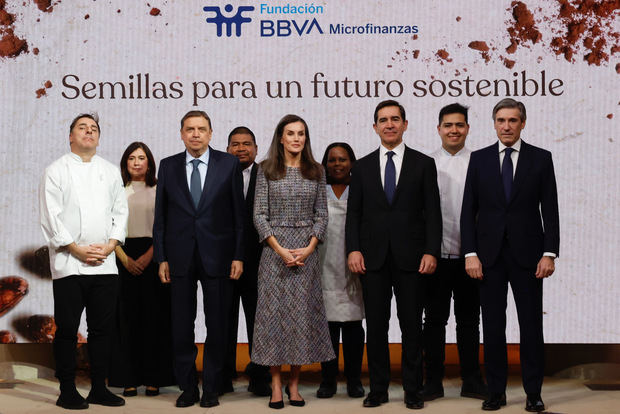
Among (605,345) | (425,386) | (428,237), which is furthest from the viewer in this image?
(605,345)

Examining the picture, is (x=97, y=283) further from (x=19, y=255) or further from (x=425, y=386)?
(x=425, y=386)

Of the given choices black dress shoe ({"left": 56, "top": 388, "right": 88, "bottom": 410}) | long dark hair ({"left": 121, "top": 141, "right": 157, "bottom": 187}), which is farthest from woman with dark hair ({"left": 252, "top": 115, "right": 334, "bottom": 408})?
black dress shoe ({"left": 56, "top": 388, "right": 88, "bottom": 410})

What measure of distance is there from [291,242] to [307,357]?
59cm

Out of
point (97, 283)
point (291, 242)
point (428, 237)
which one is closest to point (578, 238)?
point (428, 237)

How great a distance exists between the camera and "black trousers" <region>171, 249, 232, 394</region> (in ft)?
12.5

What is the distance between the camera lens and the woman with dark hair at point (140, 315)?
4.14 metres

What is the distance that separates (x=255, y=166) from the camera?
4164 millimetres

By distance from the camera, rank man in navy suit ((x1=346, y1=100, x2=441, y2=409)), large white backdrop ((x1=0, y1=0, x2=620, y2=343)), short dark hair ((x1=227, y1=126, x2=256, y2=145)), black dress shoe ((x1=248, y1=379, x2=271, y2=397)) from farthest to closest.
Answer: large white backdrop ((x1=0, y1=0, x2=620, y2=343))
short dark hair ((x1=227, y1=126, x2=256, y2=145))
black dress shoe ((x1=248, y1=379, x2=271, y2=397))
man in navy suit ((x1=346, y1=100, x2=441, y2=409))

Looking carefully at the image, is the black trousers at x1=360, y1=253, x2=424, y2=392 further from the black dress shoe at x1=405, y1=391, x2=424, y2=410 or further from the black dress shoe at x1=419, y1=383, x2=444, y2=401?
the black dress shoe at x1=419, y1=383, x2=444, y2=401

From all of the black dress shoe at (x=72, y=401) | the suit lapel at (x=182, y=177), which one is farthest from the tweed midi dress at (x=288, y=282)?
the black dress shoe at (x=72, y=401)

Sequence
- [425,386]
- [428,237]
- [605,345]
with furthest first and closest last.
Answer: [605,345] < [425,386] < [428,237]

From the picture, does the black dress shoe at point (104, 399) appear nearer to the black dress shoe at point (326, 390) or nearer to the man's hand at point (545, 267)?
the black dress shoe at point (326, 390)

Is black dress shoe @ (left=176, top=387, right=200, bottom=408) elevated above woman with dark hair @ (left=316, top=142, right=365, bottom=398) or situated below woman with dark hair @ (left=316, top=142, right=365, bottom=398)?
below

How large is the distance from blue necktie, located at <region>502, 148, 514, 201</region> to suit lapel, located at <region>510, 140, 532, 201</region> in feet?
0.09
